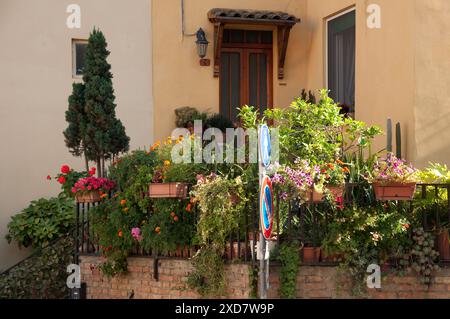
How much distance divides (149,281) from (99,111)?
2483 mm

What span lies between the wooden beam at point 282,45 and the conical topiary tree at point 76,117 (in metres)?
4.02

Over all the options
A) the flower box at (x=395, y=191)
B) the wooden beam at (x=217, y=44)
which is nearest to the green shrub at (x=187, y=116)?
the wooden beam at (x=217, y=44)

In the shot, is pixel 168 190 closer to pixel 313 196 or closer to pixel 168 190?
pixel 168 190

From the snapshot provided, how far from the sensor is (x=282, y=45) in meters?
13.6

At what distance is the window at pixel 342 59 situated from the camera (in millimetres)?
12703

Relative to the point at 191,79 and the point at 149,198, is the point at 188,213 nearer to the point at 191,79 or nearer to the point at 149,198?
the point at 149,198

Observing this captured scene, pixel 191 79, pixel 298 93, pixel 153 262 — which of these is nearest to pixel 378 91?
pixel 298 93

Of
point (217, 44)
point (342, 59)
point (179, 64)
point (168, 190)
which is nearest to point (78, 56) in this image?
point (179, 64)

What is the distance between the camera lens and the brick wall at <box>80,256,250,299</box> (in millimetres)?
8953

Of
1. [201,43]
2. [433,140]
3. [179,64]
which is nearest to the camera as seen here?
[433,140]

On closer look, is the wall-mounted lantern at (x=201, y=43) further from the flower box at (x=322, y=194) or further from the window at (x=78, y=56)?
the flower box at (x=322, y=194)

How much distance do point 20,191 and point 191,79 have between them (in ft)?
11.1

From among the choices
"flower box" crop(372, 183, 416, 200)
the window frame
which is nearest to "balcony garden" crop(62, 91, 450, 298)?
"flower box" crop(372, 183, 416, 200)
